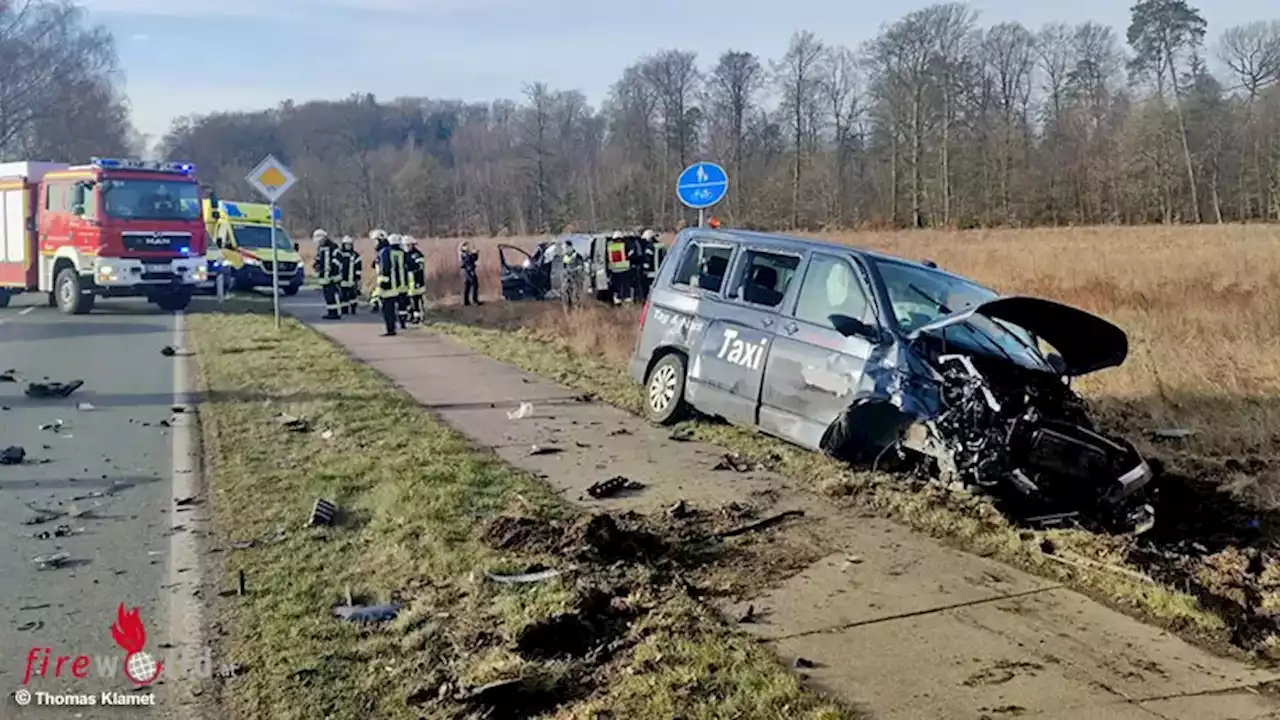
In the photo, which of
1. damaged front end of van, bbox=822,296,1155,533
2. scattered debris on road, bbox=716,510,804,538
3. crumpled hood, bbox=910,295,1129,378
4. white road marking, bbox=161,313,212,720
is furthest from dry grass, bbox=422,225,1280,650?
white road marking, bbox=161,313,212,720

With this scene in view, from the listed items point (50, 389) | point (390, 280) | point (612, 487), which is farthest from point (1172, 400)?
point (390, 280)

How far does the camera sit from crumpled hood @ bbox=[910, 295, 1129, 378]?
255 inches

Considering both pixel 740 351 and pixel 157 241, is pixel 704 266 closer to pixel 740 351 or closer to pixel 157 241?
pixel 740 351

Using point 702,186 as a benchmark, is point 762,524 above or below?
below

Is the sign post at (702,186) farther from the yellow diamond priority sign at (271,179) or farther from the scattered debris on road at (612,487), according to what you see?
the yellow diamond priority sign at (271,179)

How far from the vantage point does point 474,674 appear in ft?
13.1

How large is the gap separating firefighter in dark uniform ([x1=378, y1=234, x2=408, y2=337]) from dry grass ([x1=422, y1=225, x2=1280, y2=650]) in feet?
3.51

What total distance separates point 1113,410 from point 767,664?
6.26 m

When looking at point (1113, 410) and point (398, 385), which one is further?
point (398, 385)

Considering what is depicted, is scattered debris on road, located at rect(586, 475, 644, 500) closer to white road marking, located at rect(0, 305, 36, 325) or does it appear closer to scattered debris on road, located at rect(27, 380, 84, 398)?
scattered debris on road, located at rect(27, 380, 84, 398)

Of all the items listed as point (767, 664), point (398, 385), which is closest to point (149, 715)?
point (767, 664)

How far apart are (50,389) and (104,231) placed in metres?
10.8

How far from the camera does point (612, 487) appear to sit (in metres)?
6.86

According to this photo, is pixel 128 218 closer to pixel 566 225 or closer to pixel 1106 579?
pixel 1106 579
